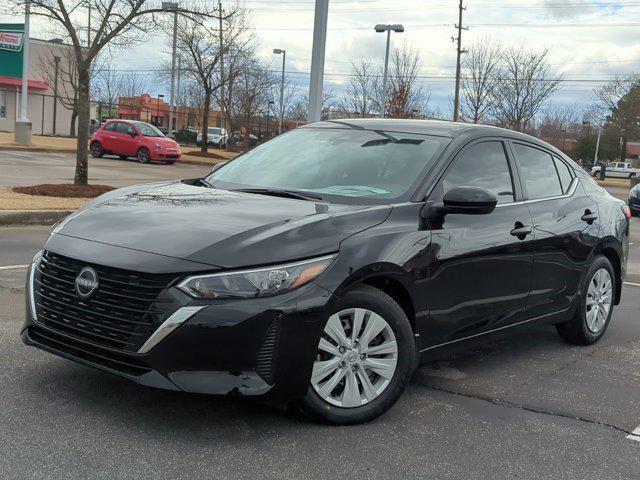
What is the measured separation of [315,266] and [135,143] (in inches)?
959

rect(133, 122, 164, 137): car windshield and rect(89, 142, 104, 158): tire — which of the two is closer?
rect(133, 122, 164, 137): car windshield

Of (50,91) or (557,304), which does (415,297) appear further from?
(50,91)

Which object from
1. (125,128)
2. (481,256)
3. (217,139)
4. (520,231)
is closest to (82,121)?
(520,231)

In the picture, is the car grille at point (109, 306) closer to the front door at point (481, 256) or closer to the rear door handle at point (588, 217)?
the front door at point (481, 256)

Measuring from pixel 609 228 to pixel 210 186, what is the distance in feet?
10.9

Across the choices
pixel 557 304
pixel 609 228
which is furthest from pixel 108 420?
pixel 609 228

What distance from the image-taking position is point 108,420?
11.4ft

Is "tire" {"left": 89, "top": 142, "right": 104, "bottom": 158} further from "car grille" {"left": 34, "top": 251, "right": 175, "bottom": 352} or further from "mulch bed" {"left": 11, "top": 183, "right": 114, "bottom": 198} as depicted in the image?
"car grille" {"left": 34, "top": 251, "right": 175, "bottom": 352}

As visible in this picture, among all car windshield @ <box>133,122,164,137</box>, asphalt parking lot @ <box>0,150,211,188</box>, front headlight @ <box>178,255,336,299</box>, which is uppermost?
car windshield @ <box>133,122,164,137</box>

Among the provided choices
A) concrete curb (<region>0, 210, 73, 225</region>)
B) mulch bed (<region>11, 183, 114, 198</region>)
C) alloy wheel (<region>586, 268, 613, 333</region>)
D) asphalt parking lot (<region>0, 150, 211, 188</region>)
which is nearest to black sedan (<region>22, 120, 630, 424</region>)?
alloy wheel (<region>586, 268, 613, 333</region>)

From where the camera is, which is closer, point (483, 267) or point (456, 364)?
point (483, 267)

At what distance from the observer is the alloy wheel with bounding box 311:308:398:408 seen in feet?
11.4

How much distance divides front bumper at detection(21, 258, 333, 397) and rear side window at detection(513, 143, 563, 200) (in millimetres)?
2305

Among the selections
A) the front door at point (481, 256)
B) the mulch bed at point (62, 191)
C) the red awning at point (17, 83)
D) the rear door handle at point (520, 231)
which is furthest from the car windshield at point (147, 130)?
the rear door handle at point (520, 231)
